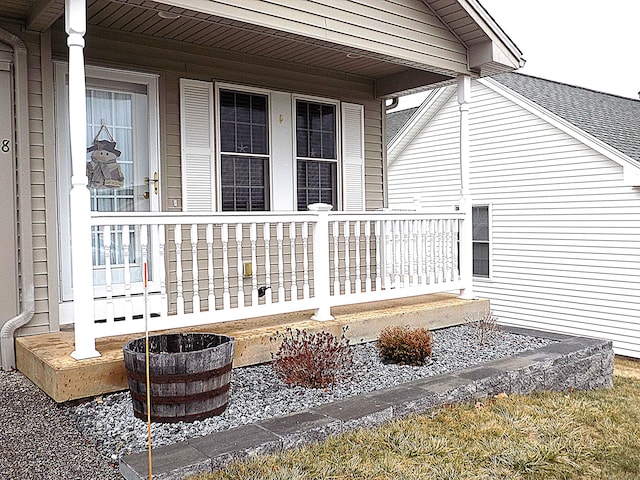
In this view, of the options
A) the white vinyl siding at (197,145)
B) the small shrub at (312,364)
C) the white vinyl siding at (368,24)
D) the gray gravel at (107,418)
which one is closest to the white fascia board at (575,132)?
the white vinyl siding at (368,24)

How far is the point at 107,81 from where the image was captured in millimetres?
5340

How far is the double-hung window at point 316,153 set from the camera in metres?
6.84

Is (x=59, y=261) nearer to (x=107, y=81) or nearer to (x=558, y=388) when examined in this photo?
(x=107, y=81)

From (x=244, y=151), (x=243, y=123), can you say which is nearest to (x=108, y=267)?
(x=244, y=151)

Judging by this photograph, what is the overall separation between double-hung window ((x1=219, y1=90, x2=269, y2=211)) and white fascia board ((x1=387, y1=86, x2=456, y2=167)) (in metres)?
6.92

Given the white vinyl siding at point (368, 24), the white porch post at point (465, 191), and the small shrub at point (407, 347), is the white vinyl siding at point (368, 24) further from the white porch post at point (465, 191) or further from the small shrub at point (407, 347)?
the small shrub at point (407, 347)

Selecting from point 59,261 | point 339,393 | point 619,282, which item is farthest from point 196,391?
point 619,282

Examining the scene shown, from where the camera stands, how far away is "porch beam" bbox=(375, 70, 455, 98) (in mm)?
6883

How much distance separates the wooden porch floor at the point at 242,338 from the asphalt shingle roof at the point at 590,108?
535cm

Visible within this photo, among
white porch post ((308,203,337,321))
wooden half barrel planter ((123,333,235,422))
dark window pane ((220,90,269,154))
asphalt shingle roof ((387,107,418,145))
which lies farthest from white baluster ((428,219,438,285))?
asphalt shingle roof ((387,107,418,145))

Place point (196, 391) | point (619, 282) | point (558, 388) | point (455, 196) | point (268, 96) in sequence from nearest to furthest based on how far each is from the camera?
point (196, 391)
point (558, 388)
point (268, 96)
point (619, 282)
point (455, 196)

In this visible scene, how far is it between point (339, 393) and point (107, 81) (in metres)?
3.45

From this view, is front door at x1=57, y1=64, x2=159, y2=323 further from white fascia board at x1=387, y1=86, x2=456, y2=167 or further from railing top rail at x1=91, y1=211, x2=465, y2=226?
white fascia board at x1=387, y1=86, x2=456, y2=167

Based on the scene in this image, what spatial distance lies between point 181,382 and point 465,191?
161 inches
